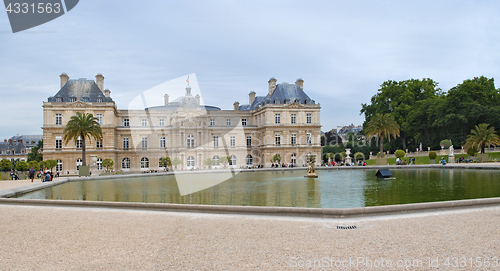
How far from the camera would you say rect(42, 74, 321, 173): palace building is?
5416 centimetres

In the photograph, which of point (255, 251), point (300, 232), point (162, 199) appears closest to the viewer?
point (255, 251)

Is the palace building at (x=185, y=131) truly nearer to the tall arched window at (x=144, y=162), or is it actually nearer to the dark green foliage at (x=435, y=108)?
the tall arched window at (x=144, y=162)

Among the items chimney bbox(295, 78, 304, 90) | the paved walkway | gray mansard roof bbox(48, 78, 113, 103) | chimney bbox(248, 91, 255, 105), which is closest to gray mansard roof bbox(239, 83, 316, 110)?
chimney bbox(295, 78, 304, 90)

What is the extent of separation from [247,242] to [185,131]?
173 ft

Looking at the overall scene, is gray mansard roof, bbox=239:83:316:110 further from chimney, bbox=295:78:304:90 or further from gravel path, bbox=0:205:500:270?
gravel path, bbox=0:205:500:270

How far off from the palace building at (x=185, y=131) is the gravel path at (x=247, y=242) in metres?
45.8

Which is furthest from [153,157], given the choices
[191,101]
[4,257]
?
[4,257]

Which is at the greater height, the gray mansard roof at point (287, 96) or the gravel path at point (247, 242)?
the gray mansard roof at point (287, 96)

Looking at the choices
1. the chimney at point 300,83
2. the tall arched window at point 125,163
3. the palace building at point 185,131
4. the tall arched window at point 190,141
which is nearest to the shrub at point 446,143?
the palace building at point 185,131

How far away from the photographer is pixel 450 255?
6.81 meters

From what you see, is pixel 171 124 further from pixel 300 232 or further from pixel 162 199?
pixel 300 232

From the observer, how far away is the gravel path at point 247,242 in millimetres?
6688

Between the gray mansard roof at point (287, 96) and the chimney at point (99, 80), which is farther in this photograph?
the gray mansard roof at point (287, 96)

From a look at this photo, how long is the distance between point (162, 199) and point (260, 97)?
52.2 metres
